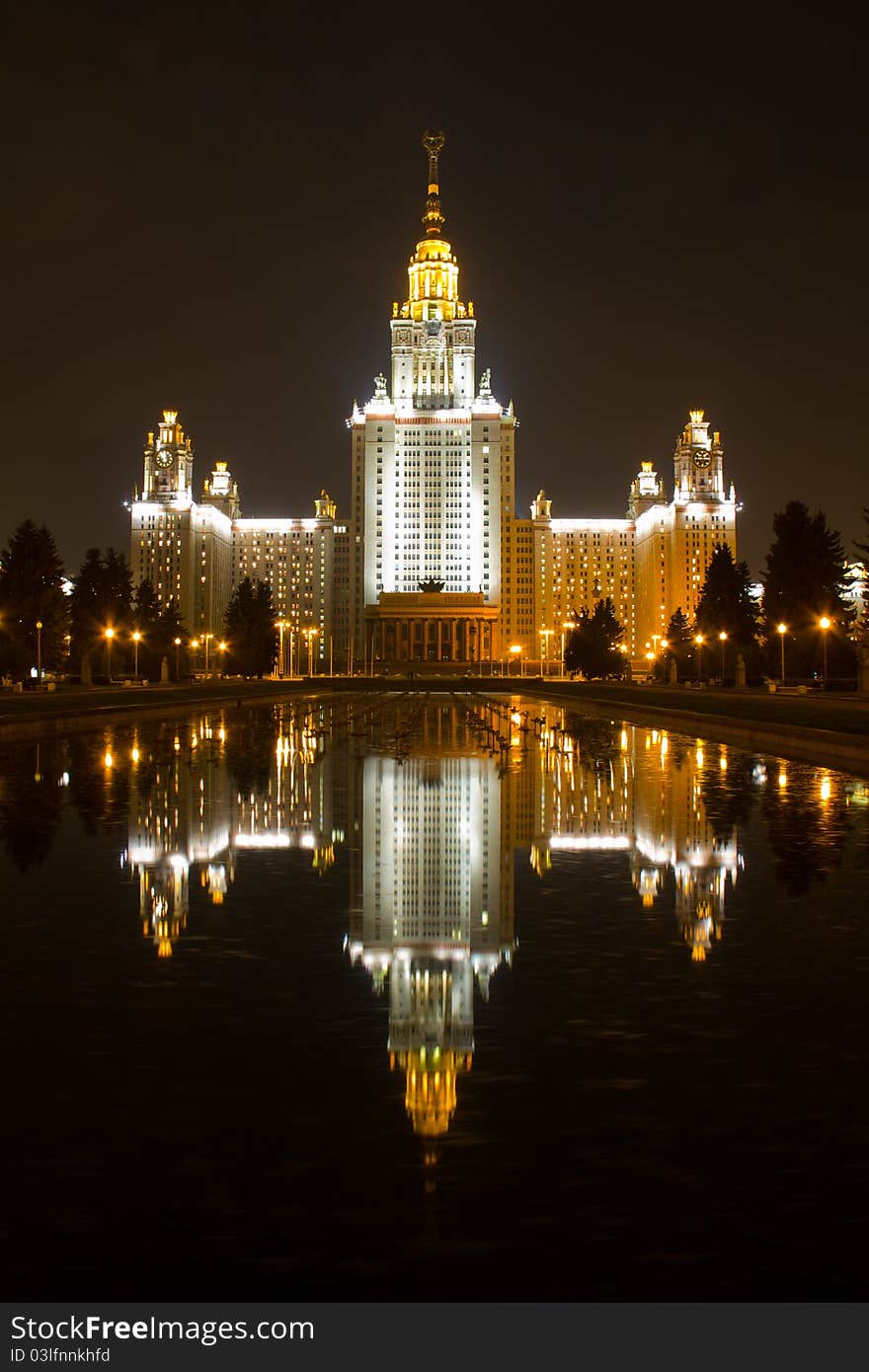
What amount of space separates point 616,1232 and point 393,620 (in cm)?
17105

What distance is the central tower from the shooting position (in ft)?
573

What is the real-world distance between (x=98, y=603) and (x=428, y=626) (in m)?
92.1

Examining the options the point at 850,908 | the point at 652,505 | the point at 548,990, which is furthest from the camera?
the point at 652,505

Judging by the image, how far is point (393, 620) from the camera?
573 ft

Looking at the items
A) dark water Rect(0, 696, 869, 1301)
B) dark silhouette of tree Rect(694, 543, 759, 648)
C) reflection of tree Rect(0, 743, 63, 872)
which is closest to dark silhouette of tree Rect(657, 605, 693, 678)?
dark silhouette of tree Rect(694, 543, 759, 648)

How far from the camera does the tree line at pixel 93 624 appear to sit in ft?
224

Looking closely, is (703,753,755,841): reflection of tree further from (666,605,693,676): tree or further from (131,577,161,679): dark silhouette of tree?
(666,605,693,676): tree

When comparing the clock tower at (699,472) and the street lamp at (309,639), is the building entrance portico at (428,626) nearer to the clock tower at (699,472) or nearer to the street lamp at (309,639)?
the street lamp at (309,639)

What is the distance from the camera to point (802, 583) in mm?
74250

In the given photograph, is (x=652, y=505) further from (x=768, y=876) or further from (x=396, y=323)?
(x=768, y=876)

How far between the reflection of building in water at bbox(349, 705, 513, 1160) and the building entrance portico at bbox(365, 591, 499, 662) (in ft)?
511

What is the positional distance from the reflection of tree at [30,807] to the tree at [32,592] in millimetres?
45404

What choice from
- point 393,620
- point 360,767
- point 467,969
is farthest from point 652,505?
point 467,969

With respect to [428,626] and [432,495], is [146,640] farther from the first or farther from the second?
[432,495]
